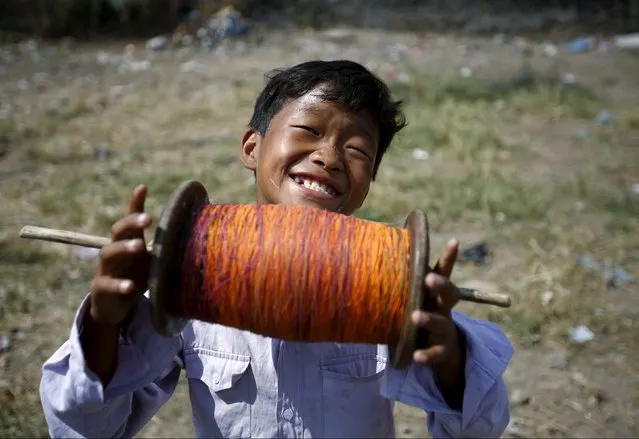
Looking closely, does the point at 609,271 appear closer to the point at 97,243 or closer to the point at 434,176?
the point at 434,176

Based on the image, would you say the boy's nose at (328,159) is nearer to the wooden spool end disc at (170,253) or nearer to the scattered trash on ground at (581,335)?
the wooden spool end disc at (170,253)

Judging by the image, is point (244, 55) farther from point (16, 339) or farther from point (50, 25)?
point (16, 339)

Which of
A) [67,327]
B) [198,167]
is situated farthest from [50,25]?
[67,327]

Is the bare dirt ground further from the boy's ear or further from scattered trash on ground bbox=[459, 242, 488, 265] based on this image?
the boy's ear

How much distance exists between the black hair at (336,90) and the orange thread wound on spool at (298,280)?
1.80 feet

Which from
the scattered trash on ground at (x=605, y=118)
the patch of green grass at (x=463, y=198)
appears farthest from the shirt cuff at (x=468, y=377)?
the scattered trash on ground at (x=605, y=118)

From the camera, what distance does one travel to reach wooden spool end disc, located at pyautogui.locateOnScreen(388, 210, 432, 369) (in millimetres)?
1324

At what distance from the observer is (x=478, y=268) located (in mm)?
3984

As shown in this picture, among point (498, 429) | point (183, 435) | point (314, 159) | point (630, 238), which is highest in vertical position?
point (314, 159)

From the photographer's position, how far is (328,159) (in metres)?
1.78

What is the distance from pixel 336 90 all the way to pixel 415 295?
2.58 feet

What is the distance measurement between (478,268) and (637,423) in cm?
132

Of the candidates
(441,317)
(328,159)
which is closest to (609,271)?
→ (328,159)

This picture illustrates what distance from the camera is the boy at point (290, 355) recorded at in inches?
55.8
